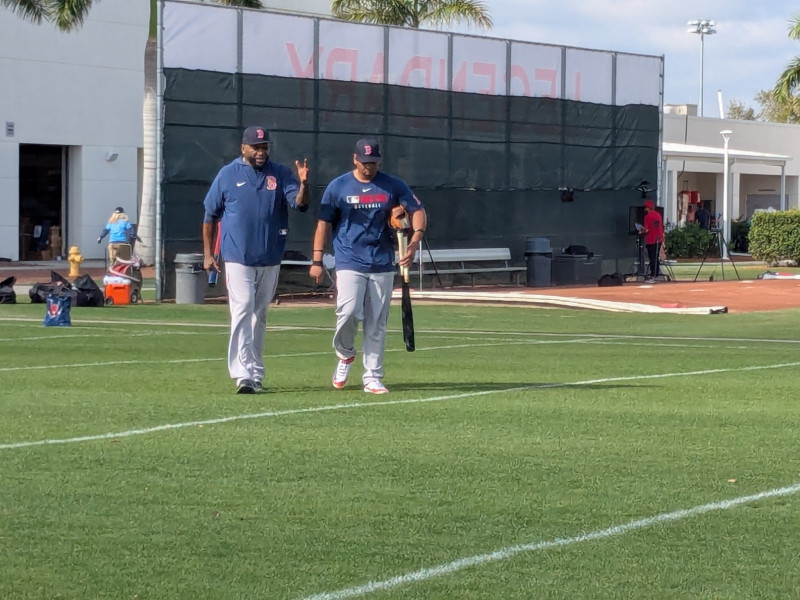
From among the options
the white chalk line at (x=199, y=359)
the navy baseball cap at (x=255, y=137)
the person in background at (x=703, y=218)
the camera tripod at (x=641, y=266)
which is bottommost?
the white chalk line at (x=199, y=359)

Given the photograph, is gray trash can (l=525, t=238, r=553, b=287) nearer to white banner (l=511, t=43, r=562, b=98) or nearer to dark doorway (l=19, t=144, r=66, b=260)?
white banner (l=511, t=43, r=562, b=98)

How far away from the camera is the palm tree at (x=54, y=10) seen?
36875 mm

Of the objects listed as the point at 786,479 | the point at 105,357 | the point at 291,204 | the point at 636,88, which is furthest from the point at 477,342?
the point at 636,88

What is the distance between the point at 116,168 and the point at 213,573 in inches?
1676

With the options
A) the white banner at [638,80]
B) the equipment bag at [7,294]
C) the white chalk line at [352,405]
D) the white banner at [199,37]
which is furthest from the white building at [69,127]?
the white chalk line at [352,405]

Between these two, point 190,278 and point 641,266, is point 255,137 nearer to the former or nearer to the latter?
point 190,278

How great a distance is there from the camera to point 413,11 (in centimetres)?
4628

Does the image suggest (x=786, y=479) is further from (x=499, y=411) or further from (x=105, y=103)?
(x=105, y=103)

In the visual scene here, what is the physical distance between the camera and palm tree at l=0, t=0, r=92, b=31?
1452 inches

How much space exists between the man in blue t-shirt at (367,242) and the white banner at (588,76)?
898 inches

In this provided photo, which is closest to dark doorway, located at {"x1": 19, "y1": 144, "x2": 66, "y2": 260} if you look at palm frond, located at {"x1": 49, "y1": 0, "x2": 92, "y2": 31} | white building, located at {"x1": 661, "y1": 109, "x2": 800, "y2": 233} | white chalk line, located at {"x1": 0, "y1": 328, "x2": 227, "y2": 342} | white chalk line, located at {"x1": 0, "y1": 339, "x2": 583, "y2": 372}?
palm frond, located at {"x1": 49, "y1": 0, "x2": 92, "y2": 31}

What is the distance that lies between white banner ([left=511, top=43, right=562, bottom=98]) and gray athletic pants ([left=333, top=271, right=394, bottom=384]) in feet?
71.2

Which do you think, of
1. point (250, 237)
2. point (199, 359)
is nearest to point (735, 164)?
point (199, 359)

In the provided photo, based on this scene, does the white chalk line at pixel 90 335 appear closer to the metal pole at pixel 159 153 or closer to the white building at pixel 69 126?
the metal pole at pixel 159 153
